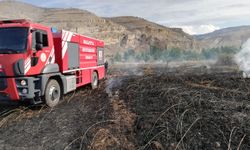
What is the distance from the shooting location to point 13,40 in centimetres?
884

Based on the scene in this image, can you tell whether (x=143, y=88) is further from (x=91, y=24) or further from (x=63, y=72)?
(x=91, y=24)

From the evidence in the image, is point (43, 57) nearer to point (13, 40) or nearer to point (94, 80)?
point (13, 40)

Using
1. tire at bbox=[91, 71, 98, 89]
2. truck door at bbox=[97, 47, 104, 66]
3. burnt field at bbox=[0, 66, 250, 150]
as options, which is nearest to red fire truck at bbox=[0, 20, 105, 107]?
burnt field at bbox=[0, 66, 250, 150]

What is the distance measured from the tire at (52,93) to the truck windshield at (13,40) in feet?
5.05

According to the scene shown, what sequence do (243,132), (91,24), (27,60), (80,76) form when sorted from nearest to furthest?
(243,132)
(27,60)
(80,76)
(91,24)

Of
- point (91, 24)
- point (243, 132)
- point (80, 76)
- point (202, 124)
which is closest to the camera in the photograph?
point (243, 132)

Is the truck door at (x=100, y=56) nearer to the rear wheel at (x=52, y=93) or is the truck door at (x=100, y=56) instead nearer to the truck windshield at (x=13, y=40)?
the rear wheel at (x=52, y=93)

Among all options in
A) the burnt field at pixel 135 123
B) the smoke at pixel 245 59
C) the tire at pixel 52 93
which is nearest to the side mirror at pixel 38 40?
the tire at pixel 52 93

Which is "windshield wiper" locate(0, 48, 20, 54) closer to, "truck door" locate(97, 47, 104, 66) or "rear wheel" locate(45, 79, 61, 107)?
"rear wheel" locate(45, 79, 61, 107)

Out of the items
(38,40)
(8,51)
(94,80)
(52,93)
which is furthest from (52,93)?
(94,80)

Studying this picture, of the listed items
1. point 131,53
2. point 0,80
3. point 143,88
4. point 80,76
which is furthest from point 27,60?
point 131,53

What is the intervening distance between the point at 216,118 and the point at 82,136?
318cm

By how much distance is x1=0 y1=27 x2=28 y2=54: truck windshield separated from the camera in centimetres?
863

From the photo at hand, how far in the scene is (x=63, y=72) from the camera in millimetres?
10578
